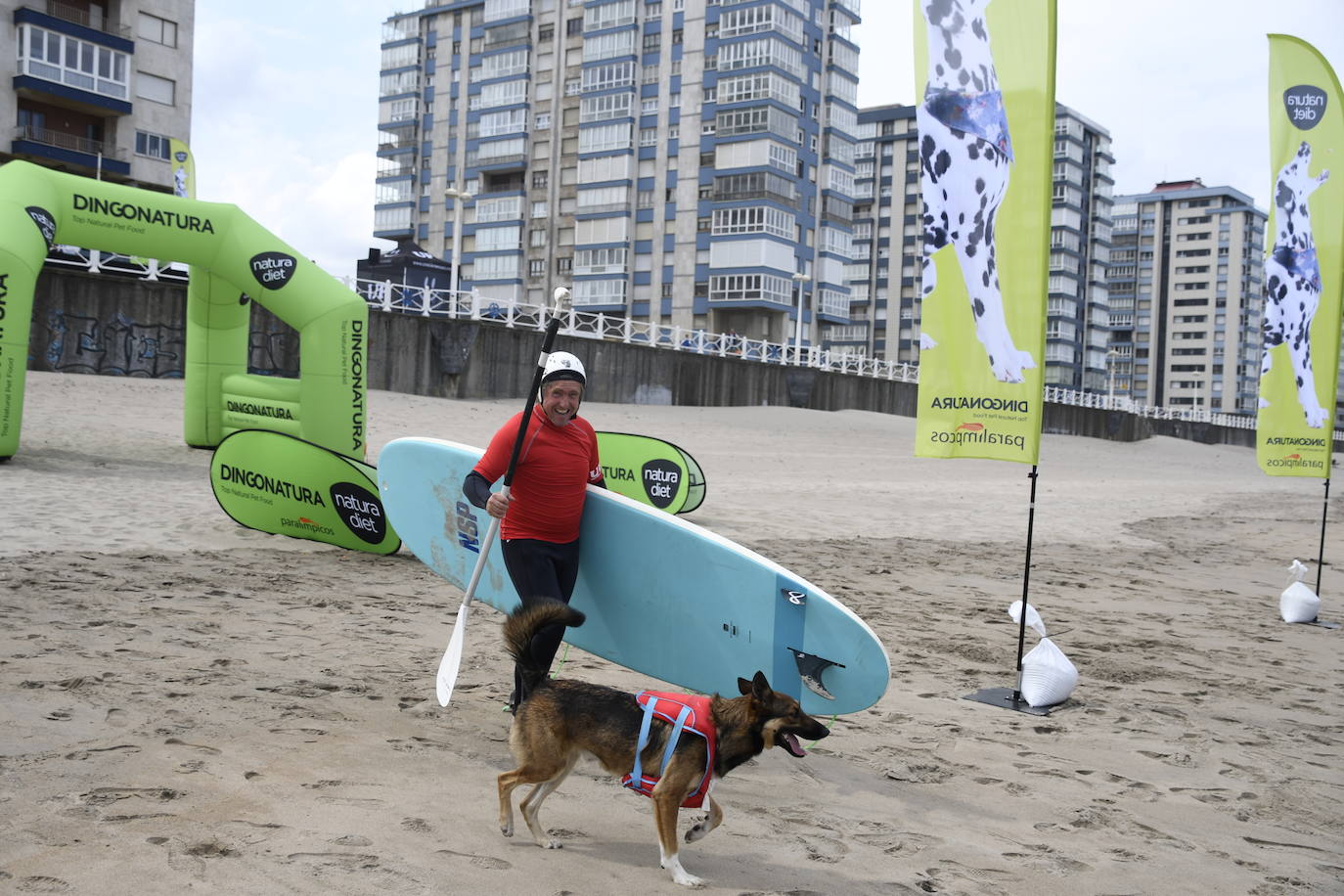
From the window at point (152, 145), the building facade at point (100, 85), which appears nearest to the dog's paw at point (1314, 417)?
the building facade at point (100, 85)

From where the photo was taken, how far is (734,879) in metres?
3.46

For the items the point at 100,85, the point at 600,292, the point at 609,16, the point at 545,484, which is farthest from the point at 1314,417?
the point at 609,16

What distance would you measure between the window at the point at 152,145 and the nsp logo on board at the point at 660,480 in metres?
39.3

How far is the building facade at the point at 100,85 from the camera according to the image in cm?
3903

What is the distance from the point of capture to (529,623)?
384cm

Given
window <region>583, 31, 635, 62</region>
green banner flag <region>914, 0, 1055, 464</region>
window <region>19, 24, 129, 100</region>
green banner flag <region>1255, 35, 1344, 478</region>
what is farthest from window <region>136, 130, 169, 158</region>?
green banner flag <region>914, 0, 1055, 464</region>

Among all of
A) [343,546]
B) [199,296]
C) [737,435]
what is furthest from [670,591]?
[737,435]

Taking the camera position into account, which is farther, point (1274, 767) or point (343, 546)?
point (343, 546)

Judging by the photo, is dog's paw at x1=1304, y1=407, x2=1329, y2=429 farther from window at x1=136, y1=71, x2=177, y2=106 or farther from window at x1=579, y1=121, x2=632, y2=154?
window at x1=579, y1=121, x2=632, y2=154

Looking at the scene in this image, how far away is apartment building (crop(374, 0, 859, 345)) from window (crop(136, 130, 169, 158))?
64.4 feet

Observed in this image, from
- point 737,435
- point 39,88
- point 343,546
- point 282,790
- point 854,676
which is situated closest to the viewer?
point 282,790

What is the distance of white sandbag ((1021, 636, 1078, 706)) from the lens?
585cm

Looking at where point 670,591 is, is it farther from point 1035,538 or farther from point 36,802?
point 1035,538

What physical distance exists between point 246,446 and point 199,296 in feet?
24.4
